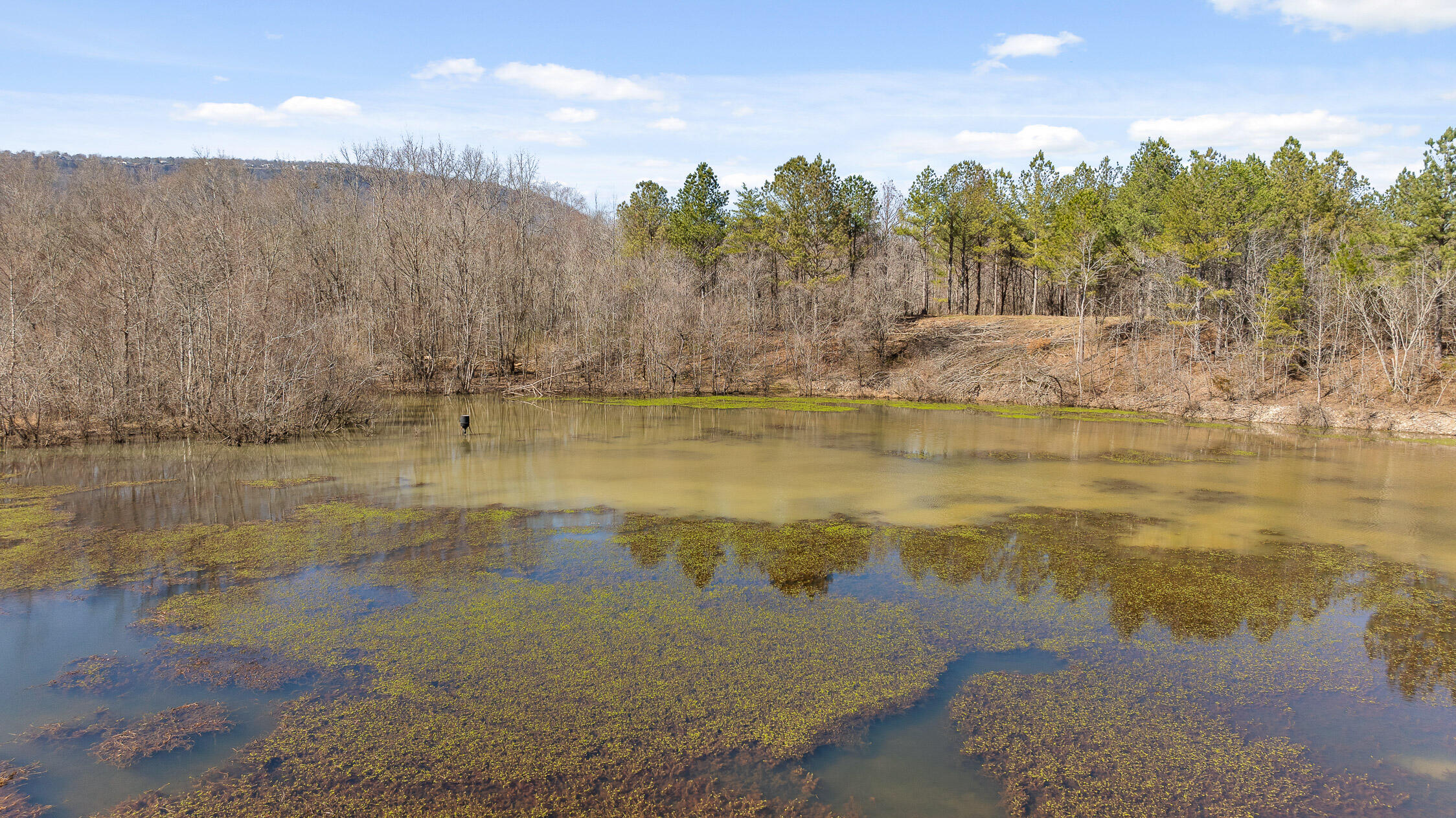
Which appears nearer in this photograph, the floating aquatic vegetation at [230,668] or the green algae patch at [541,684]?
the green algae patch at [541,684]

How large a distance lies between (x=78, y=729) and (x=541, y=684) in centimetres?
313

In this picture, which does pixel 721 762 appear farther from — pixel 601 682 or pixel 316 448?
pixel 316 448

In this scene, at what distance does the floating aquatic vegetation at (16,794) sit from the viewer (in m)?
4.31

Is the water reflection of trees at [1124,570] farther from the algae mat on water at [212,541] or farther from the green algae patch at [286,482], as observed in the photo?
the green algae patch at [286,482]

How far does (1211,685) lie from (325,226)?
4278 centimetres

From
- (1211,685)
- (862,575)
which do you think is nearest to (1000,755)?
(1211,685)

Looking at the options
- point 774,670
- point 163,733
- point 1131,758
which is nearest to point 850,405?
point 774,670

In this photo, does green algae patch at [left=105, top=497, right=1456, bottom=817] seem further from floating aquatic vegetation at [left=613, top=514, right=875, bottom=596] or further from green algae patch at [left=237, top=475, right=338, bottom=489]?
green algae patch at [left=237, top=475, right=338, bottom=489]

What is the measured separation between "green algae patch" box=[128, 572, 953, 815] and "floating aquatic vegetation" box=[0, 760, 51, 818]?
824 millimetres

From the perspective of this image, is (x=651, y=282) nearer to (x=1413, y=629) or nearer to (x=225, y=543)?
(x=225, y=543)

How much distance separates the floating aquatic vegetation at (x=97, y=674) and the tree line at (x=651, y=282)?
39.9 ft

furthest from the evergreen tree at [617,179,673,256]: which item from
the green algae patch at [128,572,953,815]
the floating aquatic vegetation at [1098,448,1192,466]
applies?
the green algae patch at [128,572,953,815]

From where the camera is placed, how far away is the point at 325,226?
38875 mm

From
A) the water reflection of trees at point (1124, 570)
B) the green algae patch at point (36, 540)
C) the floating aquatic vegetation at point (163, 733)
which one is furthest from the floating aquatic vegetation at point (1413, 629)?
the green algae patch at point (36, 540)
